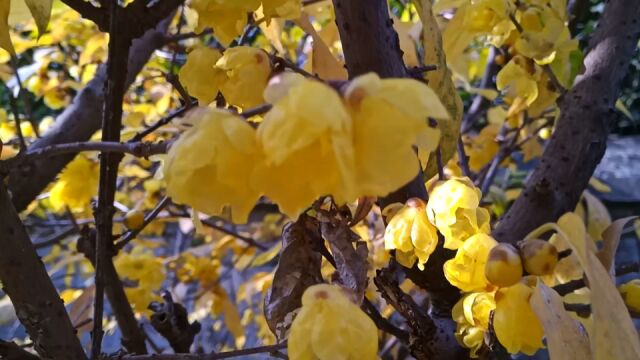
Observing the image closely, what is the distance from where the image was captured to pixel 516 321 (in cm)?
49

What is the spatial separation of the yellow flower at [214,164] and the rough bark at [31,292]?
271 millimetres

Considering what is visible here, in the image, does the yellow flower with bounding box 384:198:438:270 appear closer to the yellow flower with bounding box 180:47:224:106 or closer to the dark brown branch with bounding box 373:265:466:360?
the dark brown branch with bounding box 373:265:466:360

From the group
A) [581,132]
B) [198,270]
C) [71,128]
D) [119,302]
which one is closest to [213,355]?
[119,302]

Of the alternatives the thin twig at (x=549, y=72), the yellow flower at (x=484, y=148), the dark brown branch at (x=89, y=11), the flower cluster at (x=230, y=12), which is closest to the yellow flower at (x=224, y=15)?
the flower cluster at (x=230, y=12)

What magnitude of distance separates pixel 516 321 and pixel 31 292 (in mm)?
398

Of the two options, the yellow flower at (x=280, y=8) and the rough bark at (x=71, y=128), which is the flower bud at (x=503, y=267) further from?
the rough bark at (x=71, y=128)

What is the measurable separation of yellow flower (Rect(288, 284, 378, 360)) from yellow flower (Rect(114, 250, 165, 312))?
36.4 inches

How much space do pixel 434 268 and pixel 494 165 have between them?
0.66 metres

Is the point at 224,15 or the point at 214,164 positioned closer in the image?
the point at 214,164

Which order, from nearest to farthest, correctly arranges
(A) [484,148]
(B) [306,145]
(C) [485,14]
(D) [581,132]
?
(B) [306,145] → (C) [485,14] → (D) [581,132] → (A) [484,148]

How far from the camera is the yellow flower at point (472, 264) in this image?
52 centimetres

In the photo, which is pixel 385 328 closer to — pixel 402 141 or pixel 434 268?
pixel 434 268

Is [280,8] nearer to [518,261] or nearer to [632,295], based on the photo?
[518,261]

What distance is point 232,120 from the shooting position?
13.5 inches
